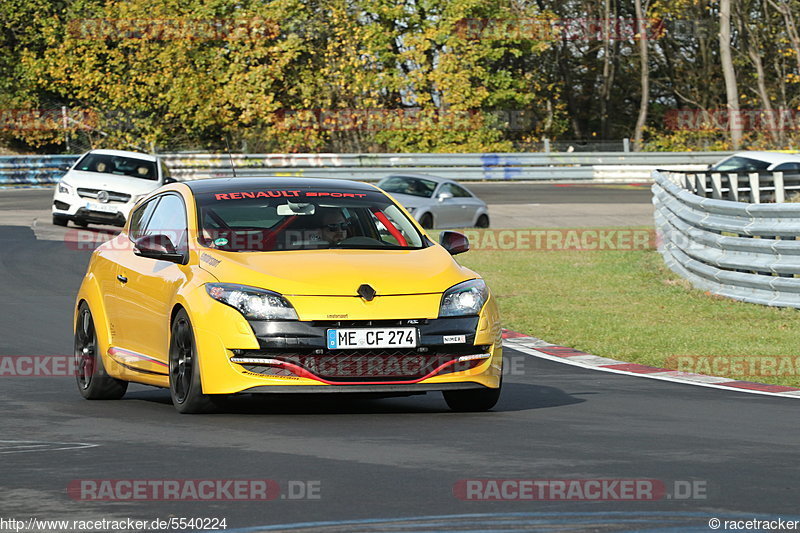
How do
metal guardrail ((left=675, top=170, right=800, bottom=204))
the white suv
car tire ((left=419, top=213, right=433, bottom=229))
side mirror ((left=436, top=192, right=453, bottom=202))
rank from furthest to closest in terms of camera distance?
side mirror ((left=436, top=192, right=453, bottom=202))
car tire ((left=419, top=213, right=433, bottom=229))
the white suv
metal guardrail ((left=675, top=170, right=800, bottom=204))

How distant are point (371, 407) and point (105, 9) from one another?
1675 inches

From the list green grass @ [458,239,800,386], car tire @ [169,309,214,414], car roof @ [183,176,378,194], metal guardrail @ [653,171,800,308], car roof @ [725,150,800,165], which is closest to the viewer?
car tire @ [169,309,214,414]

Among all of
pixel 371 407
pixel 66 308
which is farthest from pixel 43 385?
pixel 66 308

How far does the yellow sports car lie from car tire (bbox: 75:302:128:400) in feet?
0.07

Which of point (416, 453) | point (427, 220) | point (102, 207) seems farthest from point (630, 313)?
point (427, 220)

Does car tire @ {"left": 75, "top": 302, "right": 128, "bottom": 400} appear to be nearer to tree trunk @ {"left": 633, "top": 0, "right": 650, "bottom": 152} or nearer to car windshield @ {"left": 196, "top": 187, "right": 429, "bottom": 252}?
car windshield @ {"left": 196, "top": 187, "right": 429, "bottom": 252}

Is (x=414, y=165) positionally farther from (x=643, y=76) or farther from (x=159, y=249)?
(x=159, y=249)

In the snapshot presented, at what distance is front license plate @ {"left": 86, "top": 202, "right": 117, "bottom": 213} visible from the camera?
26.5m

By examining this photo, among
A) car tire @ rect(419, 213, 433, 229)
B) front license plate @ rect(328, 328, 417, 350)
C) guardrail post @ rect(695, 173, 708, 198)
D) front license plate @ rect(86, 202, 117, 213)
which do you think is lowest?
car tire @ rect(419, 213, 433, 229)

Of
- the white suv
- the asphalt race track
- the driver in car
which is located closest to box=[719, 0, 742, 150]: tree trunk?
the white suv

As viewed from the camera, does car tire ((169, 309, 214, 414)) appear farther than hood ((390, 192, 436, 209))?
No

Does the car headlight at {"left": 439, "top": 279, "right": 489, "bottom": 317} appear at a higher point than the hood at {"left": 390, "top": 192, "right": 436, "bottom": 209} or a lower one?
higher

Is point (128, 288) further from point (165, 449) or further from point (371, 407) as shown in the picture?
point (165, 449)

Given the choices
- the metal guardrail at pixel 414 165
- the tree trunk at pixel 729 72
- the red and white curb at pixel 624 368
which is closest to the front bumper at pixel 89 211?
the red and white curb at pixel 624 368
